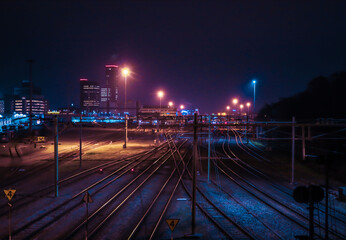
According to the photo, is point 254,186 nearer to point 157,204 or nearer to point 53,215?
point 157,204

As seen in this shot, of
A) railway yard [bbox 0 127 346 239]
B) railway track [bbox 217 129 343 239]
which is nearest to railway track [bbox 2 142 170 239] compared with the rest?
railway yard [bbox 0 127 346 239]

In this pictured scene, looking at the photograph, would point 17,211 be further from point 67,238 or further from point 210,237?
point 210,237

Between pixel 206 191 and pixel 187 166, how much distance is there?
9831mm

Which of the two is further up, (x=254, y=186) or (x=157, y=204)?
(x=254, y=186)

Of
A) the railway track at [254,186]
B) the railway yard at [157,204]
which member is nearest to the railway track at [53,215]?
the railway yard at [157,204]

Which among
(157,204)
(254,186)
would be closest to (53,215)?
(157,204)

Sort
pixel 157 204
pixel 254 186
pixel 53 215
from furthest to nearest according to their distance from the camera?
1. pixel 254 186
2. pixel 157 204
3. pixel 53 215

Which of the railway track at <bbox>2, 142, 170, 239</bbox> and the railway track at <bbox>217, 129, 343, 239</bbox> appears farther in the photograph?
the railway track at <bbox>217, 129, 343, 239</bbox>

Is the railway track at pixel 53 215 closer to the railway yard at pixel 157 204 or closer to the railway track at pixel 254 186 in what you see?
the railway yard at pixel 157 204

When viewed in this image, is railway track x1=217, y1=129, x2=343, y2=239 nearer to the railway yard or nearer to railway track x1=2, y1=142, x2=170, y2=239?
the railway yard

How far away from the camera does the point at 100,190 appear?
736 inches

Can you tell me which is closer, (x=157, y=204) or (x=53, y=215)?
(x=53, y=215)

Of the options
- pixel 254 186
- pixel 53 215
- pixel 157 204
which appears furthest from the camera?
pixel 254 186

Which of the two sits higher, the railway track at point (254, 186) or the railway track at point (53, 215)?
the railway track at point (254, 186)
